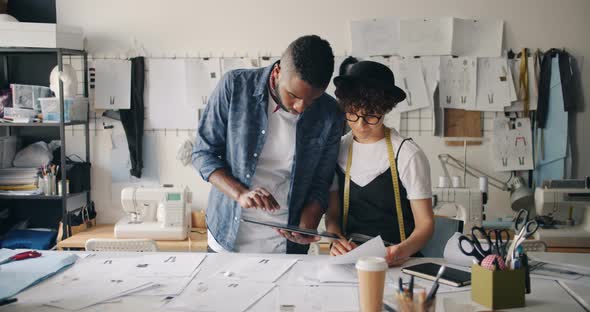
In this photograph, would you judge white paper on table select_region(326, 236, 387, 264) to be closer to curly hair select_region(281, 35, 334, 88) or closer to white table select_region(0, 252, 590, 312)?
white table select_region(0, 252, 590, 312)

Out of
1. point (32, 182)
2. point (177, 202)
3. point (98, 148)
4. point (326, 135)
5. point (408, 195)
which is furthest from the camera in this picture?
point (98, 148)

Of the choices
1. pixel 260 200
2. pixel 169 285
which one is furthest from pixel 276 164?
pixel 169 285

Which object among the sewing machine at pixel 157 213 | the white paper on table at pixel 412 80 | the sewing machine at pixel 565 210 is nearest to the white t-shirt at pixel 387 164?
the sewing machine at pixel 565 210

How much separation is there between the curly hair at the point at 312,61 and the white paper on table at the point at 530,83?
7.85 ft

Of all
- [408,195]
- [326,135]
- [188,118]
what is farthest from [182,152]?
[408,195]

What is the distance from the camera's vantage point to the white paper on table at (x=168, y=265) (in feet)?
6.70

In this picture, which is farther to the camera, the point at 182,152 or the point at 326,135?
the point at 182,152

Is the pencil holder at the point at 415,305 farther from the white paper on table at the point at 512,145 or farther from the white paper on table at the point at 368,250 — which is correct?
the white paper on table at the point at 512,145

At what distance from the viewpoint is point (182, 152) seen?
426cm

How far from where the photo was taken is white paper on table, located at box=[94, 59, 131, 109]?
13.9 feet

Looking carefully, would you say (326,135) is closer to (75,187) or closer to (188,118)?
(188,118)

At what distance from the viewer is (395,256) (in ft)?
6.92

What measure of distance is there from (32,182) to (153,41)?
4.04 feet

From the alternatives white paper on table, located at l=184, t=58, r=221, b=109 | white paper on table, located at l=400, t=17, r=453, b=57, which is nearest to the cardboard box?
white paper on table, located at l=184, t=58, r=221, b=109
